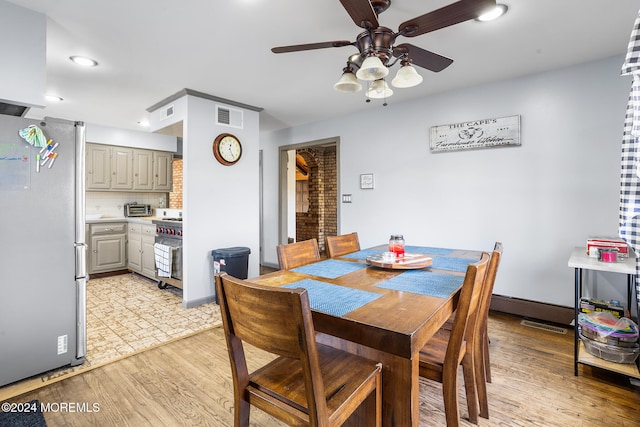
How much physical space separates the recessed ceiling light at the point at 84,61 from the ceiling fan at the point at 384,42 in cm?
207

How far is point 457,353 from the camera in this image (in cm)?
130

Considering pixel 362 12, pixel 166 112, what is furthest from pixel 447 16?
pixel 166 112

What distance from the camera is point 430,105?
3.71 meters

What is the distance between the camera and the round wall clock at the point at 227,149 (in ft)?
12.0

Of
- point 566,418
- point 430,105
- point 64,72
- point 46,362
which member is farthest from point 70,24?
point 566,418

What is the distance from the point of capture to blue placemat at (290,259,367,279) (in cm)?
170

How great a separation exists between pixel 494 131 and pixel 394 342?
3135 millimetres

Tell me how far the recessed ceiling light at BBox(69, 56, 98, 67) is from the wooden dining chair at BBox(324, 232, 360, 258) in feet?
8.81

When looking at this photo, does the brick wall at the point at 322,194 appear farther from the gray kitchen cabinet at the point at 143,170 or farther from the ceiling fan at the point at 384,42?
the ceiling fan at the point at 384,42

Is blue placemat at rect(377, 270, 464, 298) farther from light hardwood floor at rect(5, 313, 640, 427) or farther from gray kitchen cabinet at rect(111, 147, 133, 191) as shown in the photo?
gray kitchen cabinet at rect(111, 147, 133, 191)

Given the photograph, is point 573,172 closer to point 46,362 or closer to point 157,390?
point 157,390

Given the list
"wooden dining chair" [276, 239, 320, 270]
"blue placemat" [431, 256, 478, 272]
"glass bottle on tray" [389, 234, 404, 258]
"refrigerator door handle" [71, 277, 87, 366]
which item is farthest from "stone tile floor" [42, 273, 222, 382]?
"blue placemat" [431, 256, 478, 272]

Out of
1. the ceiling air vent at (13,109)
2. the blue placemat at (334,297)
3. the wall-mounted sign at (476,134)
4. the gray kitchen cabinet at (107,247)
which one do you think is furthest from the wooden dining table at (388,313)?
the gray kitchen cabinet at (107,247)

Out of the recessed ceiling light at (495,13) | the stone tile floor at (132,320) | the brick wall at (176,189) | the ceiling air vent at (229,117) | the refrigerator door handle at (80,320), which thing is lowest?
the stone tile floor at (132,320)
